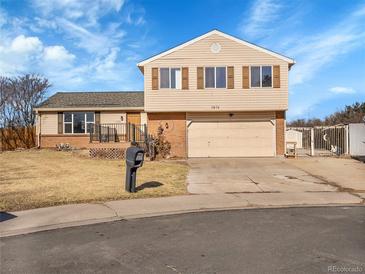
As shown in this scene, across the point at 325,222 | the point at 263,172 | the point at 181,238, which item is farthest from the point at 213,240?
the point at 263,172

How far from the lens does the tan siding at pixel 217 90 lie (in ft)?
71.9

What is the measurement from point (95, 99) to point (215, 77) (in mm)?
11615

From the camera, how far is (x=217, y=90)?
72.5 ft

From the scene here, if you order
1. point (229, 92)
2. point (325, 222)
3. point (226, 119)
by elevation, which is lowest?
point (325, 222)

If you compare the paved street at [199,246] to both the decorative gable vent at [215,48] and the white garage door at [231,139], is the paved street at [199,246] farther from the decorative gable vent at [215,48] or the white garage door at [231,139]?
the decorative gable vent at [215,48]

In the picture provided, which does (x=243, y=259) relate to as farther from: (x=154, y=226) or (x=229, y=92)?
(x=229, y=92)

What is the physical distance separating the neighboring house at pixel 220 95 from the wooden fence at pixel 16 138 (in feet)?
42.8

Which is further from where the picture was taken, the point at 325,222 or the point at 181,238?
the point at 325,222

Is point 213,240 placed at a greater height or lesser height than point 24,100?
lesser

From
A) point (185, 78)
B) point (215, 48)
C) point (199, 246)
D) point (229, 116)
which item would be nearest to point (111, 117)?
point (185, 78)

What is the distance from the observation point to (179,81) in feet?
73.1

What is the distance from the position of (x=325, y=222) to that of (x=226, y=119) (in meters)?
15.3

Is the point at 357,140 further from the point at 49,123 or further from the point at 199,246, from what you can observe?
the point at 49,123

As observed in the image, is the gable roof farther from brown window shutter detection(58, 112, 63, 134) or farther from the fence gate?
brown window shutter detection(58, 112, 63, 134)
